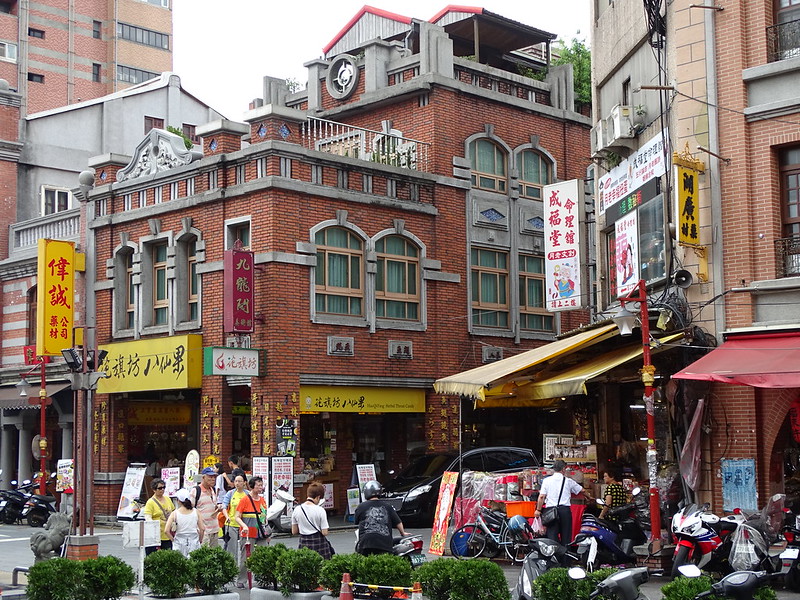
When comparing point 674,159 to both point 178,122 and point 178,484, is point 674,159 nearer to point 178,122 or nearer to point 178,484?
point 178,484

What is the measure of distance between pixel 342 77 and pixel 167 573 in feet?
65.3

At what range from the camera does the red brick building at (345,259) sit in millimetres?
24922

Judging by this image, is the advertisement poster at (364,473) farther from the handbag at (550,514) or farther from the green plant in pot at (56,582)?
the green plant in pot at (56,582)

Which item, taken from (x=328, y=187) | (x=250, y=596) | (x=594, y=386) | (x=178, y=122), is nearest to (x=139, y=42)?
(x=178, y=122)

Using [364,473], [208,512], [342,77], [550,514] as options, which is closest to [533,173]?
[342,77]

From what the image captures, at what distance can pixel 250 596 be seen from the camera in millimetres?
14406

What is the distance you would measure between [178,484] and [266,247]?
596 cm

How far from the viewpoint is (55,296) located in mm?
28422

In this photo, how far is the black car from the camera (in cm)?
2372

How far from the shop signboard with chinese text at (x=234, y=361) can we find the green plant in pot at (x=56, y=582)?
412 inches

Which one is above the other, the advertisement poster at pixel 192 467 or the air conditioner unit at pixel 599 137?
the air conditioner unit at pixel 599 137

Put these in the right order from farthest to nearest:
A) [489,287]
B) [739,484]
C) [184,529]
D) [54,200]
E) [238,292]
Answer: [54,200] → [489,287] → [238,292] → [739,484] → [184,529]

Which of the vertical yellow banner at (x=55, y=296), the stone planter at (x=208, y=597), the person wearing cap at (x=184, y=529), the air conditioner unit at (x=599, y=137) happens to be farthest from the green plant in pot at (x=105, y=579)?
the vertical yellow banner at (x=55, y=296)

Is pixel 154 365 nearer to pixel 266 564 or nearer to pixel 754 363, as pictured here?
pixel 266 564
